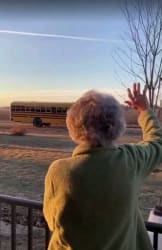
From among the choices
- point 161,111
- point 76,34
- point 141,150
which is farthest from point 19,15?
point 76,34

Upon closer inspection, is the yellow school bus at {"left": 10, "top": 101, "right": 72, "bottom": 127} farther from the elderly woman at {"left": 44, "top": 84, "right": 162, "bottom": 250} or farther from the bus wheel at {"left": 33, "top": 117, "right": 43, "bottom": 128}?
the elderly woman at {"left": 44, "top": 84, "right": 162, "bottom": 250}

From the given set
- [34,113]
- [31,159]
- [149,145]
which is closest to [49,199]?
[149,145]

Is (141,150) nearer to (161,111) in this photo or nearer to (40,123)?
(161,111)

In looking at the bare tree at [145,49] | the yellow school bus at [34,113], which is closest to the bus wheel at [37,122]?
the yellow school bus at [34,113]

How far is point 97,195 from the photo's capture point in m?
0.88

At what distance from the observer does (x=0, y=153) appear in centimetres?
923

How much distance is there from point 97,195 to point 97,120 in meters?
0.16

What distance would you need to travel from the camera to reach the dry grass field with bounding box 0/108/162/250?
615 cm

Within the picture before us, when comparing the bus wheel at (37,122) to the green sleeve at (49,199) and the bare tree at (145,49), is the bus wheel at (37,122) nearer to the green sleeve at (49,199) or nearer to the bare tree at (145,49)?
the bare tree at (145,49)

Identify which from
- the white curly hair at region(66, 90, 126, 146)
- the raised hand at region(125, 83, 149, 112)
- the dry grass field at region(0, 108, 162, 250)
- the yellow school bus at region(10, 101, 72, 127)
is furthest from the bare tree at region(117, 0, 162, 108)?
the white curly hair at region(66, 90, 126, 146)

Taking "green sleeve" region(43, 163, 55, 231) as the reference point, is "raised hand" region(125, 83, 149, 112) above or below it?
above

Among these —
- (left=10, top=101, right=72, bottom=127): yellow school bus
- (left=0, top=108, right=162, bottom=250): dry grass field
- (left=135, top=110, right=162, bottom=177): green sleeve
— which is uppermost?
(left=135, top=110, right=162, bottom=177): green sleeve

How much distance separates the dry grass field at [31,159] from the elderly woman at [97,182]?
4.34 meters

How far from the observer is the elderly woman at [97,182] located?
2.87 feet
